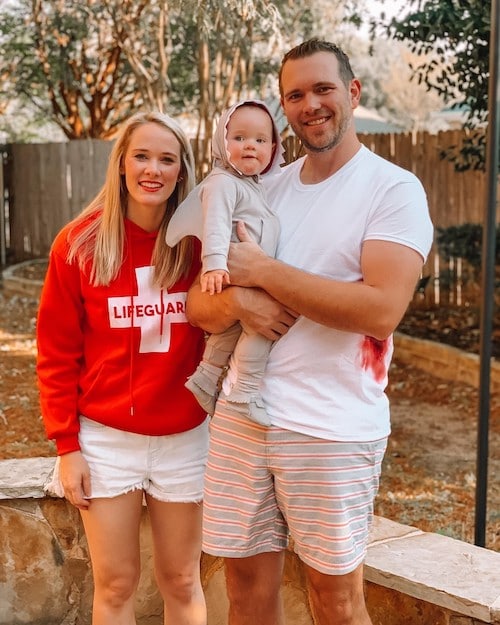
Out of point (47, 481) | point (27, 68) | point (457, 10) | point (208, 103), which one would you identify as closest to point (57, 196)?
point (27, 68)

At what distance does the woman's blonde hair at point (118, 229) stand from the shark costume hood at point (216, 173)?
0.24ft

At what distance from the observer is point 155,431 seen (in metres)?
2.52

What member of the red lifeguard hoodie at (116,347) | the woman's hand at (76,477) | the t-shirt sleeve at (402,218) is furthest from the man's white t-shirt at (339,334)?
the woman's hand at (76,477)

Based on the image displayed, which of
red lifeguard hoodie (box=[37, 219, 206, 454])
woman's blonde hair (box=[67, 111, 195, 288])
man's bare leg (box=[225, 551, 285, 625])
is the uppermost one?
woman's blonde hair (box=[67, 111, 195, 288])

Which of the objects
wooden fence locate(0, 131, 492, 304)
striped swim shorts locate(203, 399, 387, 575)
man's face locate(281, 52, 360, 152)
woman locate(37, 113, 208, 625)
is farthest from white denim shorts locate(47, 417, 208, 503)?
wooden fence locate(0, 131, 492, 304)

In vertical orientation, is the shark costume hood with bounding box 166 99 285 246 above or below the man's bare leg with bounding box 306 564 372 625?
above

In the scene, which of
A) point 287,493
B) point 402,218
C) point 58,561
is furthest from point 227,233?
point 58,561

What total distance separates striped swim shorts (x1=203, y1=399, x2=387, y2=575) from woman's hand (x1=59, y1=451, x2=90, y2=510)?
1.19 feet

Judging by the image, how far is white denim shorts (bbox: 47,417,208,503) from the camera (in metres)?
2.50

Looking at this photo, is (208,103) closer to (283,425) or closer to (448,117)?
(283,425)

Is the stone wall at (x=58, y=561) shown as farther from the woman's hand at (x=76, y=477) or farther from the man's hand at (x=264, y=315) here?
the man's hand at (x=264, y=315)

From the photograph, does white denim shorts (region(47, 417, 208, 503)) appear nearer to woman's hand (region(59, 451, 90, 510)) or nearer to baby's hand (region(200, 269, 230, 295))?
woman's hand (region(59, 451, 90, 510))

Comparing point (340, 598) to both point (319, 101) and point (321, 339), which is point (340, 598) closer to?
point (321, 339)

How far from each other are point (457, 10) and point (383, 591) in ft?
19.0
